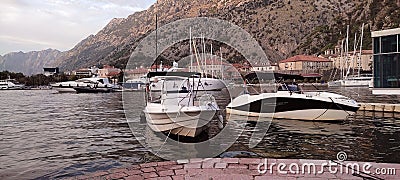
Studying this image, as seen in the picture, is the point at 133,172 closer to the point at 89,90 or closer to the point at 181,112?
the point at 181,112

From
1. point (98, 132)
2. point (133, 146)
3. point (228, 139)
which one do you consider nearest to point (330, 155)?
point (228, 139)

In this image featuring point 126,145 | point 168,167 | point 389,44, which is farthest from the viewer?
point 389,44

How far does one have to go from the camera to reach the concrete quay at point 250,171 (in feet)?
19.3

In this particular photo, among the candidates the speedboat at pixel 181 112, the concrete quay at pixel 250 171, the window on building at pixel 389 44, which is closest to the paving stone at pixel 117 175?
the concrete quay at pixel 250 171

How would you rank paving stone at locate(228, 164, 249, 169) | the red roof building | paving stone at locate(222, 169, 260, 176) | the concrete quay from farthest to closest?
the red roof building
paving stone at locate(228, 164, 249, 169)
paving stone at locate(222, 169, 260, 176)
the concrete quay

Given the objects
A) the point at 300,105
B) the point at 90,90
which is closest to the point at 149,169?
the point at 300,105

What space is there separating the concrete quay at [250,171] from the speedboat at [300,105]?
1134 cm

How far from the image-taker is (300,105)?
714 inches

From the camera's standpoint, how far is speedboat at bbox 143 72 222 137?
12508 millimetres

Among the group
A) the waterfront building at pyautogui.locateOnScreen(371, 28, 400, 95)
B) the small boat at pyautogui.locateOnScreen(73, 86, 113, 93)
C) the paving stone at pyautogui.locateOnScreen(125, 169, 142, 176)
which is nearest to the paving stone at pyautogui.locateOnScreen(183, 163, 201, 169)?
the paving stone at pyautogui.locateOnScreen(125, 169, 142, 176)

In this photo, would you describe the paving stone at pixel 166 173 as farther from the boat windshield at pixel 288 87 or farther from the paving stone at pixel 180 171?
the boat windshield at pixel 288 87

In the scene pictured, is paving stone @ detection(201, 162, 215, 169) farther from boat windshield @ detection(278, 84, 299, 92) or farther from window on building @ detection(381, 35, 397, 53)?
window on building @ detection(381, 35, 397, 53)

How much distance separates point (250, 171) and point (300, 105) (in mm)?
12717

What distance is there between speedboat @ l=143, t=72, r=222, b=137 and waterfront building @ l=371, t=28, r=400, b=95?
17.2 m
